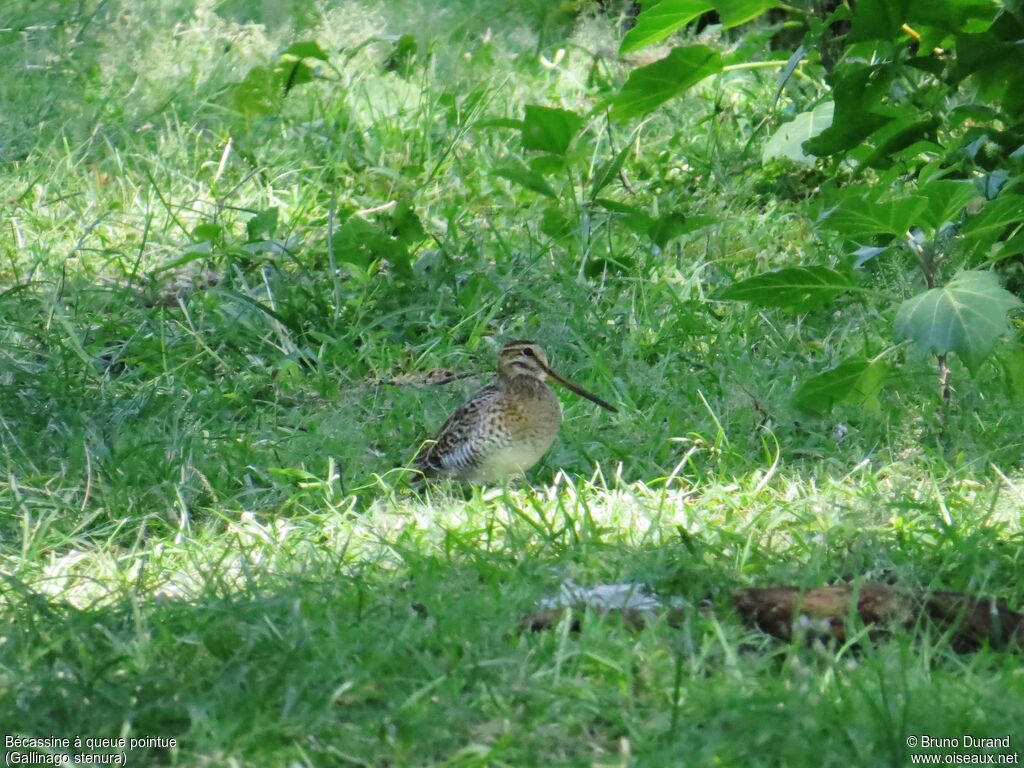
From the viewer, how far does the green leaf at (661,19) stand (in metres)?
4.76

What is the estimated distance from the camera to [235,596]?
4184 mm

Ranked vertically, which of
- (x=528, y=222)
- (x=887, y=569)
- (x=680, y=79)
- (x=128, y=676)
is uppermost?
(x=680, y=79)

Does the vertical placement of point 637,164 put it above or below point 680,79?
below

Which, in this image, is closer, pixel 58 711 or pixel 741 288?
pixel 58 711

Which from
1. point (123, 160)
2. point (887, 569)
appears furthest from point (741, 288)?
point (123, 160)

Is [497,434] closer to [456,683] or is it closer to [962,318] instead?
[962,318]

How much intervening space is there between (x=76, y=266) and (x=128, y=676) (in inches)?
183

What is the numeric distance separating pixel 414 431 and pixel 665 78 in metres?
2.10

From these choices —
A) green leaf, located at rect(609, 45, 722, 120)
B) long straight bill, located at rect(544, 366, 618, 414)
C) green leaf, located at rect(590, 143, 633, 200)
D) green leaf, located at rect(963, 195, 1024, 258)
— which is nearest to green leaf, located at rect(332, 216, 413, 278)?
green leaf, located at rect(590, 143, 633, 200)

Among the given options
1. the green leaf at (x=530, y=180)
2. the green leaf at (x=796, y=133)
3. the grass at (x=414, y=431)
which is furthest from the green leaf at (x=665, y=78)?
the green leaf at (x=530, y=180)

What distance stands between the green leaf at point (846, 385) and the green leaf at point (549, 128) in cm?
271

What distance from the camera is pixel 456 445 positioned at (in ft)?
19.5

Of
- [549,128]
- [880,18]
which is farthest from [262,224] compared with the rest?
[880,18]

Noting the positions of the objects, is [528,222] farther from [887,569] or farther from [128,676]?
[128,676]
